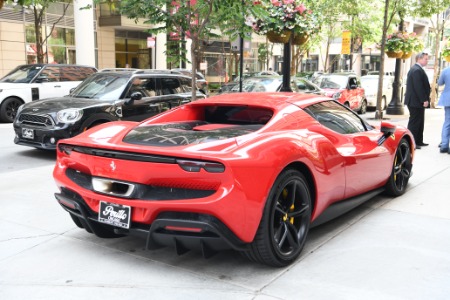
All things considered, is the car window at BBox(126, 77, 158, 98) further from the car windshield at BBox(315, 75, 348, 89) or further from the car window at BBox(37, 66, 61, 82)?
the car windshield at BBox(315, 75, 348, 89)

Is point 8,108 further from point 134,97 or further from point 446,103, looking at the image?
point 446,103

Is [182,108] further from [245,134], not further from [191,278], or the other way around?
[191,278]

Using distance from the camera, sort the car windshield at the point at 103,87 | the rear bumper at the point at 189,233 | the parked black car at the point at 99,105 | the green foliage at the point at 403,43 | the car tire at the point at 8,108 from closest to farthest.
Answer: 1. the rear bumper at the point at 189,233
2. the parked black car at the point at 99,105
3. the car windshield at the point at 103,87
4. the car tire at the point at 8,108
5. the green foliage at the point at 403,43

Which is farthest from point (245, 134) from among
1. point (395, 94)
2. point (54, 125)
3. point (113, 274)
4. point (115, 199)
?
point (395, 94)

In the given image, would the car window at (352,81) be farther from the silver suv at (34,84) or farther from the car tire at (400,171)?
the car tire at (400,171)

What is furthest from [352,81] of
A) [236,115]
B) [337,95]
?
[236,115]

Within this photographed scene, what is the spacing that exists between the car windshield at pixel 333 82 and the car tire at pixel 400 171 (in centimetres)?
1101

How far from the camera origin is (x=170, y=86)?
33.7ft

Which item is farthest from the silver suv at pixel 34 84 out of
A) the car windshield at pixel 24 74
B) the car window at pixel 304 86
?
the car window at pixel 304 86

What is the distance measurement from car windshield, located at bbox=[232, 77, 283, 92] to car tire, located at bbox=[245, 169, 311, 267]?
9.29 meters

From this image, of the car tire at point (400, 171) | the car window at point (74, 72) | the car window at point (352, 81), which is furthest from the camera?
the car window at point (352, 81)

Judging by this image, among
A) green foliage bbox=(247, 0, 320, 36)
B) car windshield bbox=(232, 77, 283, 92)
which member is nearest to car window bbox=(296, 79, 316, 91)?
car windshield bbox=(232, 77, 283, 92)

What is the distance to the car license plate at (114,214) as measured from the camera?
11.5 ft

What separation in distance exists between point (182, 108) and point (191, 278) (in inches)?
80.9
